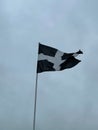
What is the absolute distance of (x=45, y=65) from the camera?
149ft

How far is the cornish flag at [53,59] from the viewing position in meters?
45.0

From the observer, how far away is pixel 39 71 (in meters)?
44.5

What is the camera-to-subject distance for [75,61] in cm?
4469

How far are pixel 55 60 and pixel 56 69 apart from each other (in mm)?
1131

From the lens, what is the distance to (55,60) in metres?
45.8

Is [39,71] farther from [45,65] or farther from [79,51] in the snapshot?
[79,51]

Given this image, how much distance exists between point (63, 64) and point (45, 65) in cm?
157

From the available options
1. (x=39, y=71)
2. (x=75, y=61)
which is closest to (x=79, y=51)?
(x=75, y=61)

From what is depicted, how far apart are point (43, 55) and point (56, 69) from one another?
1.81 metres

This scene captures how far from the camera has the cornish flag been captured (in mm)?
45031

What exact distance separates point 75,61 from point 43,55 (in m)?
→ 2.98

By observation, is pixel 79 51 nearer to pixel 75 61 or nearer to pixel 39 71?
pixel 75 61

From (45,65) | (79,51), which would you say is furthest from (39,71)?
(79,51)

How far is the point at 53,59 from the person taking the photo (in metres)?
45.7
